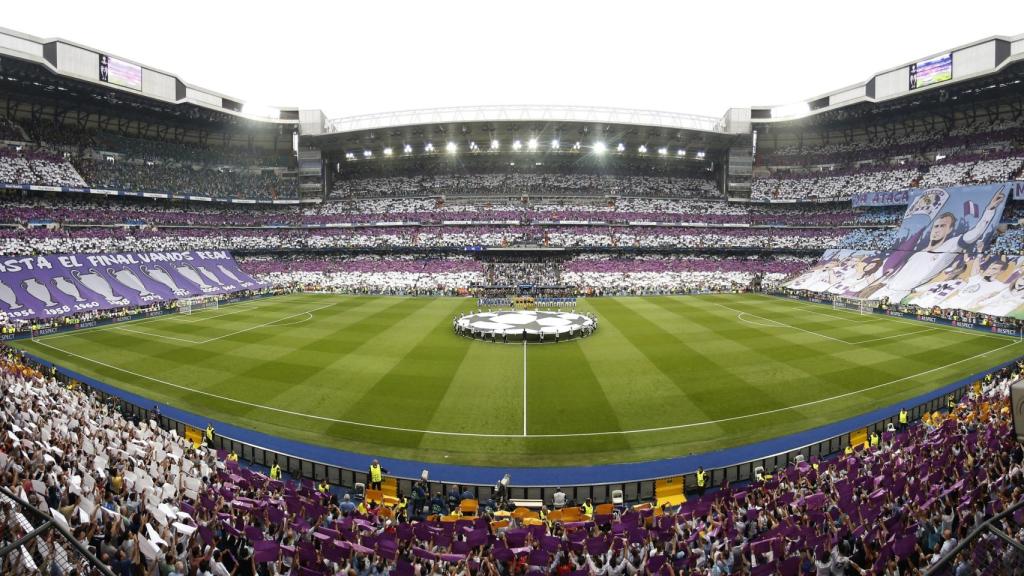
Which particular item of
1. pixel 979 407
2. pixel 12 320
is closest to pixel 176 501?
pixel 979 407

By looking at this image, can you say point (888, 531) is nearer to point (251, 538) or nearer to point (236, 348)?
point (251, 538)

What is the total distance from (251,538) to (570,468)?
9.96 metres

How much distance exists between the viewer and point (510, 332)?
107 ft

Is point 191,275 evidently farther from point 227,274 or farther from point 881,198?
point 881,198

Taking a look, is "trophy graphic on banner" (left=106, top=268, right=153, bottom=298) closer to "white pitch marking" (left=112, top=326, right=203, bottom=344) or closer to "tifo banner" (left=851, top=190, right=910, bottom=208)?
"white pitch marking" (left=112, top=326, right=203, bottom=344)

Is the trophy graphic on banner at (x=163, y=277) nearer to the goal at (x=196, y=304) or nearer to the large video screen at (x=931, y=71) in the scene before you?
the goal at (x=196, y=304)

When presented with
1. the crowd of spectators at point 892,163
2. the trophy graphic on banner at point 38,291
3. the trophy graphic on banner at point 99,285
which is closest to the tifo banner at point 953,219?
the crowd of spectators at point 892,163

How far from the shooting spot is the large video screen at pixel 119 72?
174ft

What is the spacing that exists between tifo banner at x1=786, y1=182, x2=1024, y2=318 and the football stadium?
0.37 m

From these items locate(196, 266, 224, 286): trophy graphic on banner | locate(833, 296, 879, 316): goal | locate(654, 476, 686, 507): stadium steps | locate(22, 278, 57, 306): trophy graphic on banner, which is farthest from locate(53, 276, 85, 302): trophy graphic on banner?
locate(833, 296, 879, 316): goal

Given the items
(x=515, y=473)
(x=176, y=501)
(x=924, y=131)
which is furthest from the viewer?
(x=924, y=131)

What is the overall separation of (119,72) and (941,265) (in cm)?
9272

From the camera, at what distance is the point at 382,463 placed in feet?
52.2

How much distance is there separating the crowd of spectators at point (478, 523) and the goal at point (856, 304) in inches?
1477
